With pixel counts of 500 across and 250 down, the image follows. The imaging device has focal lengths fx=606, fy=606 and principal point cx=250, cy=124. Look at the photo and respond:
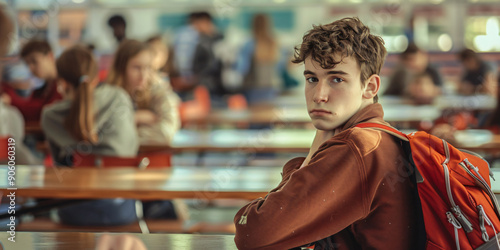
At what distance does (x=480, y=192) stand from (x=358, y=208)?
0.61 feet

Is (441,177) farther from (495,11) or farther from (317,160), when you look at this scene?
(495,11)

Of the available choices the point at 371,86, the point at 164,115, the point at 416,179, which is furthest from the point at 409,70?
the point at 416,179

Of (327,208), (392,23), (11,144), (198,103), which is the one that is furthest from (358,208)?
(392,23)

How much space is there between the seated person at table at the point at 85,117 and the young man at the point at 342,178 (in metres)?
1.81

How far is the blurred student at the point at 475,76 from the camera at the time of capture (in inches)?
250

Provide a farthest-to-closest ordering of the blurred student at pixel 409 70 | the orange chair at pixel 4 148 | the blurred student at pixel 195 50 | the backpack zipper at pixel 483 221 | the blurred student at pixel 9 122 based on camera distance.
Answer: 1. the blurred student at pixel 195 50
2. the blurred student at pixel 409 70
3. the orange chair at pixel 4 148
4. the blurred student at pixel 9 122
5. the backpack zipper at pixel 483 221

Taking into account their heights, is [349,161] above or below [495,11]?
below

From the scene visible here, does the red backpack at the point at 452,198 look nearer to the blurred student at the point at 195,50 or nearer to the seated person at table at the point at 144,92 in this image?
the seated person at table at the point at 144,92

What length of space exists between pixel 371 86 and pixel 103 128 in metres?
1.90

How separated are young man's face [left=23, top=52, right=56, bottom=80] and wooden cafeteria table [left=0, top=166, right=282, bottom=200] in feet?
6.43

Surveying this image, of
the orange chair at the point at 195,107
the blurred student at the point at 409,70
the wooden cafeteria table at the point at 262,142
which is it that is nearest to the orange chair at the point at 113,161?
the wooden cafeteria table at the point at 262,142

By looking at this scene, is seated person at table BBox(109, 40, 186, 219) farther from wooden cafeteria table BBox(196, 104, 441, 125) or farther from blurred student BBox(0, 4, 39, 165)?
wooden cafeteria table BBox(196, 104, 441, 125)

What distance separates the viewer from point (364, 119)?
102cm

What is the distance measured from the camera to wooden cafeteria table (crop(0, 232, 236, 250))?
1.12 m
